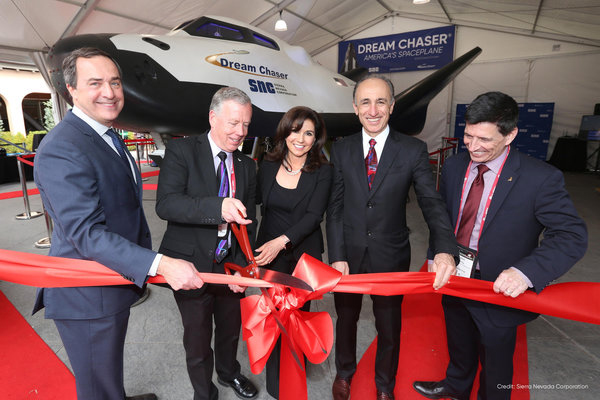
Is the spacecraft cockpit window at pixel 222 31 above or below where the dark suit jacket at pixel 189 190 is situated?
above

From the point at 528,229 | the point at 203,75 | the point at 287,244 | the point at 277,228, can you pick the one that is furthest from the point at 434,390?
the point at 203,75

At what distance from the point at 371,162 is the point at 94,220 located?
143 centimetres

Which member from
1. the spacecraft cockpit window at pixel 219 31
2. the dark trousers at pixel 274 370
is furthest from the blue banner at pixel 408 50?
the dark trousers at pixel 274 370

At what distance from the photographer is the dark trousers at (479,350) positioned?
5.64ft

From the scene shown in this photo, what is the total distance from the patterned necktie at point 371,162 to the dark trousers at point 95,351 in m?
1.46

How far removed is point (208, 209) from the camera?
1.56 m

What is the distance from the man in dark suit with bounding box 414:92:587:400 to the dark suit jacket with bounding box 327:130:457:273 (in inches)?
7.3

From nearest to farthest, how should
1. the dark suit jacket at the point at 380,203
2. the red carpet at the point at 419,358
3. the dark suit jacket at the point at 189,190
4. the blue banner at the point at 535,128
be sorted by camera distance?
the dark suit jacket at the point at 189,190 < the dark suit jacket at the point at 380,203 < the red carpet at the point at 419,358 < the blue banner at the point at 535,128

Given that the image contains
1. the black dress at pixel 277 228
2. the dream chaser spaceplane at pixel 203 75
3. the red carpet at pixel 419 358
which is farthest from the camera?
the dream chaser spaceplane at pixel 203 75

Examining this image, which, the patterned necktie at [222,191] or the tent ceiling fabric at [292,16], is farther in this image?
the tent ceiling fabric at [292,16]

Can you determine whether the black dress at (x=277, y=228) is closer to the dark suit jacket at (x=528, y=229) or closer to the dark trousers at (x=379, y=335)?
the dark trousers at (x=379, y=335)

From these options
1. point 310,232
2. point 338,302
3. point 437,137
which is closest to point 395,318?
point 338,302

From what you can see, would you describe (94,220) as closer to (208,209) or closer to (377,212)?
(208,209)

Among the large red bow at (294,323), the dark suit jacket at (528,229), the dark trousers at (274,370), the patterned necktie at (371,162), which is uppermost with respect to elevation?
the patterned necktie at (371,162)
